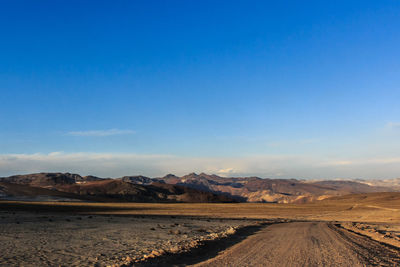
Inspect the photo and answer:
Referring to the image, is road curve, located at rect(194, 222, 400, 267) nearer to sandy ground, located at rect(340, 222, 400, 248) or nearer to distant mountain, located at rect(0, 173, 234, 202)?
sandy ground, located at rect(340, 222, 400, 248)

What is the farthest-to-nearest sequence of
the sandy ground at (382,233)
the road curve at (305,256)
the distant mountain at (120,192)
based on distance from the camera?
the distant mountain at (120,192), the sandy ground at (382,233), the road curve at (305,256)

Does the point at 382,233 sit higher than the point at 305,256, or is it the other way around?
the point at 305,256

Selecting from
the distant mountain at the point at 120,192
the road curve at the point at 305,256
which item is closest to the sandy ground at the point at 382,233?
the road curve at the point at 305,256

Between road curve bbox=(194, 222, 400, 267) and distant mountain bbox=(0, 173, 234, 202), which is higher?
road curve bbox=(194, 222, 400, 267)

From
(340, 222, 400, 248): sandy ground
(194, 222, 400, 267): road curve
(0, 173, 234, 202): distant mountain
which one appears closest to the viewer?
(194, 222, 400, 267): road curve

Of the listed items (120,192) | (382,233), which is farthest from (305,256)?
(120,192)

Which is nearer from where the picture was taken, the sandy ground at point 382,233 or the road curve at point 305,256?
the road curve at point 305,256

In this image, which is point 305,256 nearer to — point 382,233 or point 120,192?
point 382,233

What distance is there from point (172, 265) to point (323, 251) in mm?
7053

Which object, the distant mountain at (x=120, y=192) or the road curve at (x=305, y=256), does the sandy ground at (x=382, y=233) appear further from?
the distant mountain at (x=120, y=192)

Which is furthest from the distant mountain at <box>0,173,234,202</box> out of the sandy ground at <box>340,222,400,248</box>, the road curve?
the road curve

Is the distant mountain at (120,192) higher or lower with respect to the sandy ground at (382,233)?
lower

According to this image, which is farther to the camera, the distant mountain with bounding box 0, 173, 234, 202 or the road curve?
the distant mountain with bounding box 0, 173, 234, 202

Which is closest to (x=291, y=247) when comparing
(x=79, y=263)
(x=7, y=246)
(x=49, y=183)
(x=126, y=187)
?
(x=79, y=263)
